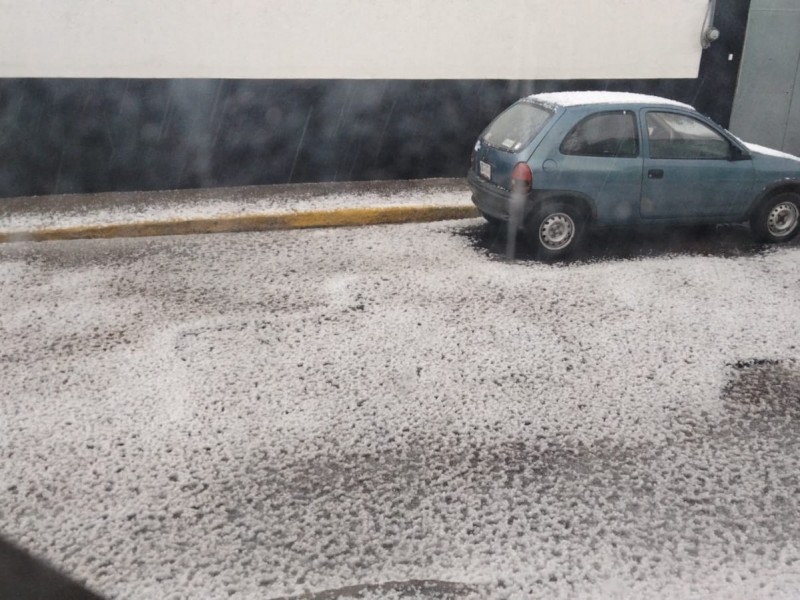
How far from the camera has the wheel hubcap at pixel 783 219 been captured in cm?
784

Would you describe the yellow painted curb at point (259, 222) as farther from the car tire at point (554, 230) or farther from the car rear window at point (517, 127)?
the car tire at point (554, 230)

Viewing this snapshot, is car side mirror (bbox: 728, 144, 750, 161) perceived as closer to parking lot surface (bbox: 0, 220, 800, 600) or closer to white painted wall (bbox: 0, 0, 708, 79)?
parking lot surface (bbox: 0, 220, 800, 600)

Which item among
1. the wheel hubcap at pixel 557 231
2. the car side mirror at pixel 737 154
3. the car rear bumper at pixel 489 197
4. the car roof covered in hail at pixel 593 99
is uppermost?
the car roof covered in hail at pixel 593 99

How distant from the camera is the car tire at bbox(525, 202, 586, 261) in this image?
23.5 ft

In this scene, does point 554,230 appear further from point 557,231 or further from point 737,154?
point 737,154

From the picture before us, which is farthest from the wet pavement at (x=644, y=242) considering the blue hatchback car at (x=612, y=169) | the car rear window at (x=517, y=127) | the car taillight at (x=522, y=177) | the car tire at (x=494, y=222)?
the car rear window at (x=517, y=127)

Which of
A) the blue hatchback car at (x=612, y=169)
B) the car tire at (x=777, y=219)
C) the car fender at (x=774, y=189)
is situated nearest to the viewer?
the blue hatchback car at (x=612, y=169)

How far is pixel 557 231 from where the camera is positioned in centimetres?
728

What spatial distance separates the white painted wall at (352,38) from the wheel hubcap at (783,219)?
4.11m

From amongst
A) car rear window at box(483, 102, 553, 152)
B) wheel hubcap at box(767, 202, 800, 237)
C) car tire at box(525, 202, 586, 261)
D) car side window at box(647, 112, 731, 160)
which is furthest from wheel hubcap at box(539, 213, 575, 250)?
wheel hubcap at box(767, 202, 800, 237)

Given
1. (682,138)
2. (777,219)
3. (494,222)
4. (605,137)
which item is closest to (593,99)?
(605,137)

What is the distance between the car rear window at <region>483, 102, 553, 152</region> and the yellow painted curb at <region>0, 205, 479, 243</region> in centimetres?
143

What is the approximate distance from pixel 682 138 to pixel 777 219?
1.50m

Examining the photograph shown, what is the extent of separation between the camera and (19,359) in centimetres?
504
